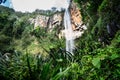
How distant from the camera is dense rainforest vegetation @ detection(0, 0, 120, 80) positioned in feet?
11.1

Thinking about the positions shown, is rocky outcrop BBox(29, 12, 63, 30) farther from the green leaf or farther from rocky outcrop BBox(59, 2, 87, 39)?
the green leaf

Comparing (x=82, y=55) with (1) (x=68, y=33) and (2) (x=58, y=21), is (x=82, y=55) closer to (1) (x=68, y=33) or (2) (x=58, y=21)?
(1) (x=68, y=33)

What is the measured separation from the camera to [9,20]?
44719mm

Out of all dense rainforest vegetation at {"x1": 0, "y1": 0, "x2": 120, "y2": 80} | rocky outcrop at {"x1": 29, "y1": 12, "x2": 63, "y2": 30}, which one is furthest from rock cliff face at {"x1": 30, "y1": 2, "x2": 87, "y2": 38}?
dense rainforest vegetation at {"x1": 0, "y1": 0, "x2": 120, "y2": 80}

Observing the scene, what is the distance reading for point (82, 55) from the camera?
7270mm

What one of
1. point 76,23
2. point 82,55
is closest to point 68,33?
point 76,23

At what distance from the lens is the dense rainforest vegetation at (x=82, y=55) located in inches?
133

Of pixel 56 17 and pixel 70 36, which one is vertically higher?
pixel 56 17

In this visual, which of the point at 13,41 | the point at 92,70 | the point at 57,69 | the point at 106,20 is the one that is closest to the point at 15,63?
the point at 57,69

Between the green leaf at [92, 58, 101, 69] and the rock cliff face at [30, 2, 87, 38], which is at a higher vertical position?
the rock cliff face at [30, 2, 87, 38]

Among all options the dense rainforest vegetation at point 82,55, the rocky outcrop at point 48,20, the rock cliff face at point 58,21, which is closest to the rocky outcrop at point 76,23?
the rock cliff face at point 58,21

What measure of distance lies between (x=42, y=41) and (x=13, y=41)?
17.9 feet

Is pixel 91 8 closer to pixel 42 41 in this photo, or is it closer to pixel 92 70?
pixel 92 70

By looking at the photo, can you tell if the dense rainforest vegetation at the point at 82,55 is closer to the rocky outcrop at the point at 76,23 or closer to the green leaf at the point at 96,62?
the green leaf at the point at 96,62
